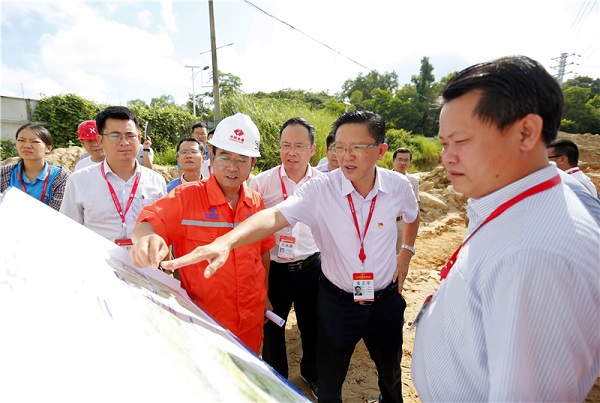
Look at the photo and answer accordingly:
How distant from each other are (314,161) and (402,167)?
6.17 m

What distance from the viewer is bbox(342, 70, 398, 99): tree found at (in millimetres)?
41875

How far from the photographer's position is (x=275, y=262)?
2.82 metres

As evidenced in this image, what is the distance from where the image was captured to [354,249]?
6.83ft

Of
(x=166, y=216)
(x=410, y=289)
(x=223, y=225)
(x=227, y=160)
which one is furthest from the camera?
(x=410, y=289)

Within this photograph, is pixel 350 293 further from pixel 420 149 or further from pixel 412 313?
pixel 420 149

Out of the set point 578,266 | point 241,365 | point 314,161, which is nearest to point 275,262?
point 241,365

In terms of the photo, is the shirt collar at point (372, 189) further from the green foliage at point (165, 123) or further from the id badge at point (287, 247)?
the green foliage at point (165, 123)

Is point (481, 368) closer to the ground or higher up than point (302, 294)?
higher up

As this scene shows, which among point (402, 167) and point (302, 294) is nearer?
point (302, 294)

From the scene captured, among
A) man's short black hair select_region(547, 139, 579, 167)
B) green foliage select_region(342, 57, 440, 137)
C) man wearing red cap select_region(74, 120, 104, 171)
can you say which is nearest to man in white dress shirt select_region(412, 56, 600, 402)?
man's short black hair select_region(547, 139, 579, 167)

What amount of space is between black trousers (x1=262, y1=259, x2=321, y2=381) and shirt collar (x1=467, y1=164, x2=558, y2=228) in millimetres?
1968

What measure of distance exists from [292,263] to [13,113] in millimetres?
13060

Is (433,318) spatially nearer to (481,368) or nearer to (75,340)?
(481,368)

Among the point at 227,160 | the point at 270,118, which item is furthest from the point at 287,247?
the point at 270,118
